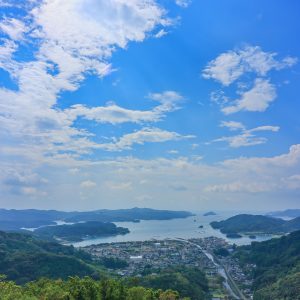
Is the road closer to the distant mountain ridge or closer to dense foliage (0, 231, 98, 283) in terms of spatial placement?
dense foliage (0, 231, 98, 283)

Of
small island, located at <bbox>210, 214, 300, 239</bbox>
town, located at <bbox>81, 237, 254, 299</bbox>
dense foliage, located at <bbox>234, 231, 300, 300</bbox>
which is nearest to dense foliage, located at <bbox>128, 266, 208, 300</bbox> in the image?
town, located at <bbox>81, 237, 254, 299</bbox>

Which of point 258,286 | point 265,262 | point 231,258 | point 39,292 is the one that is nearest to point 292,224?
point 231,258

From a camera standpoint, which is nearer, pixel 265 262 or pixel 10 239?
pixel 265 262

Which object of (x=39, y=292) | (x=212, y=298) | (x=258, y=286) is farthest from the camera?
(x=258, y=286)

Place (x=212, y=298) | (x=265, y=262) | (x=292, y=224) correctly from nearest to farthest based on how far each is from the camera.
Answer: (x=212, y=298) → (x=265, y=262) → (x=292, y=224)

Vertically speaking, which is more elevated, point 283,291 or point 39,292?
point 39,292

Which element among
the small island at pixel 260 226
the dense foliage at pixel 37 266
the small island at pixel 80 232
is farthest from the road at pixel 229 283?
the small island at pixel 80 232

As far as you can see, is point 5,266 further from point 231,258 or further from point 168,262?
point 231,258
